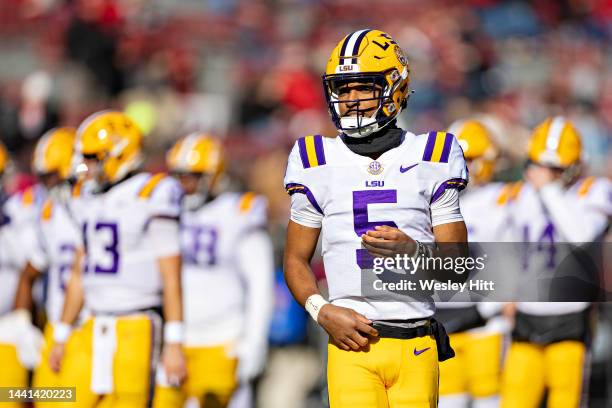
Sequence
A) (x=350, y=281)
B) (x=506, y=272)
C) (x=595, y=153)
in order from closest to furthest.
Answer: (x=350, y=281) → (x=506, y=272) → (x=595, y=153)

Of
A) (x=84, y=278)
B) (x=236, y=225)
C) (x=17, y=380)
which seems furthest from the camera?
(x=236, y=225)

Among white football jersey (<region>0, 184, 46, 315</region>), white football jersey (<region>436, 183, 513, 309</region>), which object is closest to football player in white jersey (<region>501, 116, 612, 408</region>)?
white football jersey (<region>436, 183, 513, 309</region>)

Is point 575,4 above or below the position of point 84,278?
above

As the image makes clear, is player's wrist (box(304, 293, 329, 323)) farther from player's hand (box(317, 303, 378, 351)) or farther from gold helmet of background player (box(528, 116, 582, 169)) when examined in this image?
gold helmet of background player (box(528, 116, 582, 169))

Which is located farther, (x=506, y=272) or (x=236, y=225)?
(x=236, y=225)

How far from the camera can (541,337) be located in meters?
6.41

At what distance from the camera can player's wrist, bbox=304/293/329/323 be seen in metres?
4.07

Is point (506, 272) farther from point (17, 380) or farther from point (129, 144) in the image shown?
point (17, 380)

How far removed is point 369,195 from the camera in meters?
4.04

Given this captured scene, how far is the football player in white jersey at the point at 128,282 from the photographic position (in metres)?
5.48

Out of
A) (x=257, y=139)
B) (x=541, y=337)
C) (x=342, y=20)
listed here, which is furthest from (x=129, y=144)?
(x=342, y=20)

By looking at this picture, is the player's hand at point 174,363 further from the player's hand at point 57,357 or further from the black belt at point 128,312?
the player's hand at point 57,357

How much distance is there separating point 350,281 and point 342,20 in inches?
430

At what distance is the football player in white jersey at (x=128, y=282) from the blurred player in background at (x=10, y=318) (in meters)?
1.49
